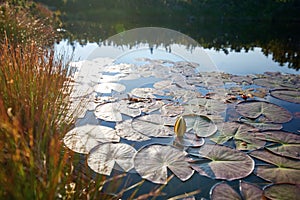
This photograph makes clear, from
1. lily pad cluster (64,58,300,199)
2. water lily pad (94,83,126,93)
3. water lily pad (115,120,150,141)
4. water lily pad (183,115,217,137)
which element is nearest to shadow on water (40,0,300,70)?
lily pad cluster (64,58,300,199)

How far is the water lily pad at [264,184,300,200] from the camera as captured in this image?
63.3 inches

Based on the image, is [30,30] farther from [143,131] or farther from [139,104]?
[143,131]

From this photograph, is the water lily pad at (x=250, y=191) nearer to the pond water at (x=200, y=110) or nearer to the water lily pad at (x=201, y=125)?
the pond water at (x=200, y=110)

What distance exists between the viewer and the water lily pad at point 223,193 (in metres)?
1.58

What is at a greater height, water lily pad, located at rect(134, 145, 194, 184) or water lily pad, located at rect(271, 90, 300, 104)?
water lily pad, located at rect(271, 90, 300, 104)

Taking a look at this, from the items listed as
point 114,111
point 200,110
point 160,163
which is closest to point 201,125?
point 200,110

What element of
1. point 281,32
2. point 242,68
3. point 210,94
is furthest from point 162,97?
point 281,32

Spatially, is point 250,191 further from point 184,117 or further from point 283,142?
point 184,117

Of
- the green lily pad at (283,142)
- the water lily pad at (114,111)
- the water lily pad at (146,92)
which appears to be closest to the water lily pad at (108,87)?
the water lily pad at (146,92)

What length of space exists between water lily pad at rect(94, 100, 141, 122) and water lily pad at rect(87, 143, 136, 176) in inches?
Answer: 22.6

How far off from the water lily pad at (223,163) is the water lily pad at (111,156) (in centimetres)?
44

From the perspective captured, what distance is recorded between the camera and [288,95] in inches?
130

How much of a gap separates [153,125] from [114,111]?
0.48 meters

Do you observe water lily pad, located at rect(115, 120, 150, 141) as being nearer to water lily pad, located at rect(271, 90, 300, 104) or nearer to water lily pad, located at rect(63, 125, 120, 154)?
water lily pad, located at rect(63, 125, 120, 154)
